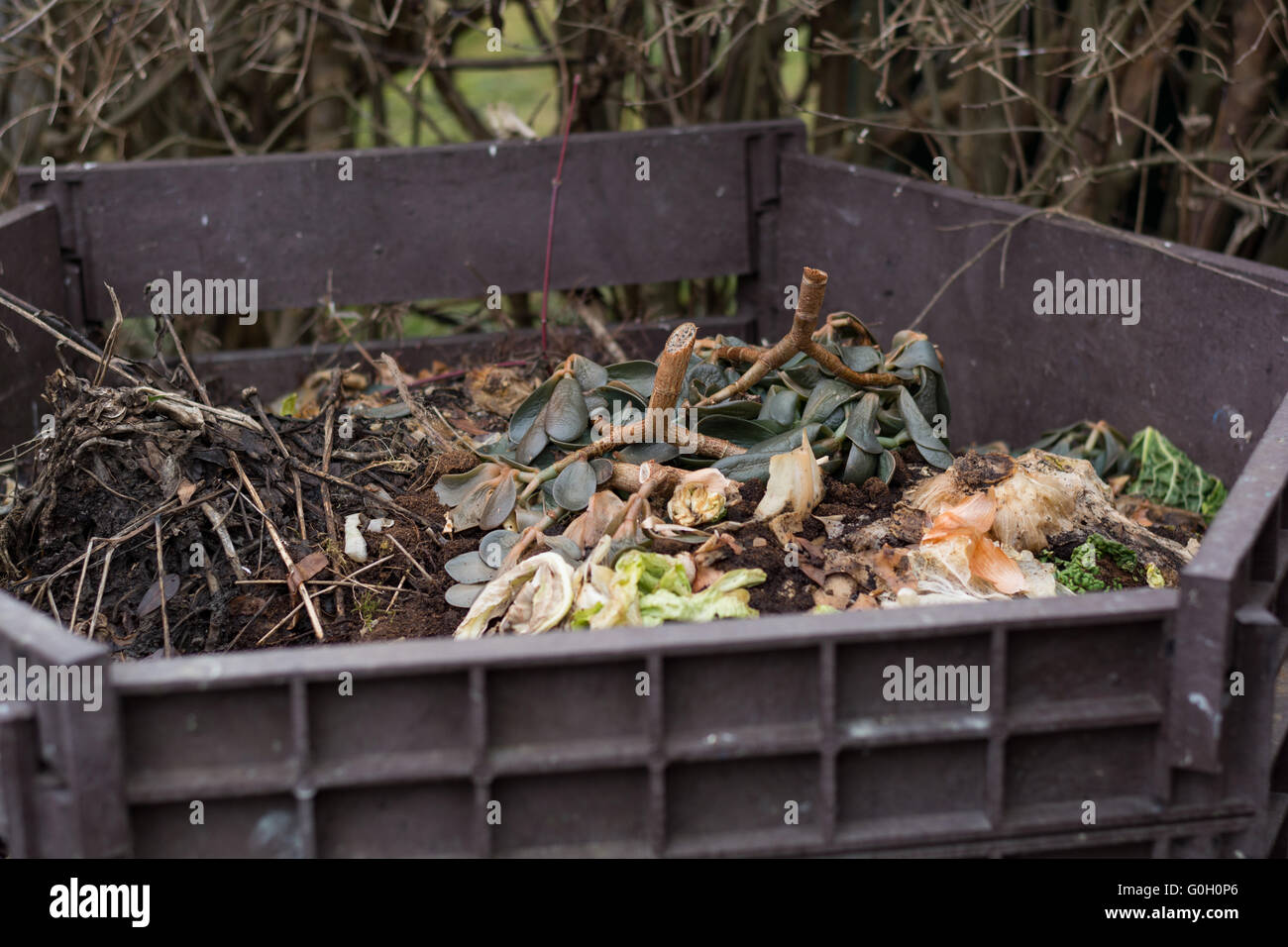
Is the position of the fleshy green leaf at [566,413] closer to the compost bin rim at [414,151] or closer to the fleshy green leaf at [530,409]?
the fleshy green leaf at [530,409]

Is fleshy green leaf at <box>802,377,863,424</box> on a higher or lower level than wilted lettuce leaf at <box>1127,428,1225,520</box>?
higher

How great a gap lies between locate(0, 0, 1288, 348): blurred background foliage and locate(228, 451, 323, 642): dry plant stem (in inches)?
67.2

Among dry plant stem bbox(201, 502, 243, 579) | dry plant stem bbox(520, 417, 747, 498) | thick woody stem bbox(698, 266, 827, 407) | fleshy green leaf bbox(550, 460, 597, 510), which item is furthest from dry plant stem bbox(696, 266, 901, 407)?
dry plant stem bbox(201, 502, 243, 579)

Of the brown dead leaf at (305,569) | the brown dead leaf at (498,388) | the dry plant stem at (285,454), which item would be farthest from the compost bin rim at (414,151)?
the brown dead leaf at (305,569)

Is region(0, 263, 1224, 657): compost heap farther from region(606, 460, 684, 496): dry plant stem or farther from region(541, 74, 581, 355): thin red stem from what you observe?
region(541, 74, 581, 355): thin red stem

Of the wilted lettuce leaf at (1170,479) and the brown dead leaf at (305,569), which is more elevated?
the wilted lettuce leaf at (1170,479)

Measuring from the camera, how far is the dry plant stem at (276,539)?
294 cm

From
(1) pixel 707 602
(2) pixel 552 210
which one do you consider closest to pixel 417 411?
(1) pixel 707 602

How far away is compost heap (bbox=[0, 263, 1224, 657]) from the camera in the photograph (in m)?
2.80

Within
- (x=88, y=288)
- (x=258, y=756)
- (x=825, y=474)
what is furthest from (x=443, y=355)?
(x=258, y=756)

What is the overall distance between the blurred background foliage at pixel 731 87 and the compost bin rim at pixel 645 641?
2.70 metres

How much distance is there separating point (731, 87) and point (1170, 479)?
3313 millimetres

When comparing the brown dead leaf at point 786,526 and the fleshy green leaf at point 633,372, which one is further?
the fleshy green leaf at point 633,372

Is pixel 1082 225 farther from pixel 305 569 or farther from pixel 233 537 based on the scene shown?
pixel 233 537
